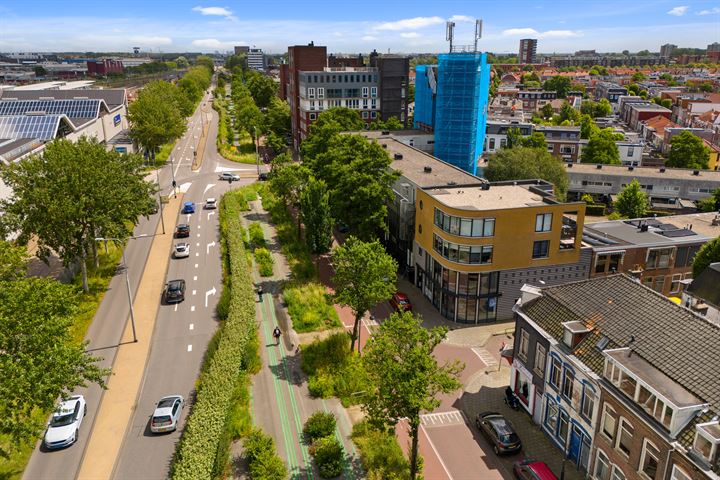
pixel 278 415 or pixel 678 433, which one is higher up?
pixel 678 433

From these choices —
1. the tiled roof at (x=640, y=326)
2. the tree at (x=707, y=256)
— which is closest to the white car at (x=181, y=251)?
the tiled roof at (x=640, y=326)

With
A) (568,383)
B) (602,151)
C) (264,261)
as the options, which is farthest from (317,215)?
(602,151)

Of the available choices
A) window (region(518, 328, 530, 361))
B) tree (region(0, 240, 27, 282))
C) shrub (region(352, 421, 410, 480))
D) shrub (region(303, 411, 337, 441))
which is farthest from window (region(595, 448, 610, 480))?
tree (region(0, 240, 27, 282))

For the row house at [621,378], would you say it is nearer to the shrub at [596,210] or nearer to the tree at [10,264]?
the tree at [10,264]

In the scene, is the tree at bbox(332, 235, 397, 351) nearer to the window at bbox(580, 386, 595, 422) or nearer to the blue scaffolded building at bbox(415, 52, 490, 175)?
the window at bbox(580, 386, 595, 422)

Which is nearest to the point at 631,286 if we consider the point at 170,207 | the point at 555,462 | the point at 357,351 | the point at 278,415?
the point at 555,462

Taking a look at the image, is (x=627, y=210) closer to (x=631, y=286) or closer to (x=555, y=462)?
(x=631, y=286)
